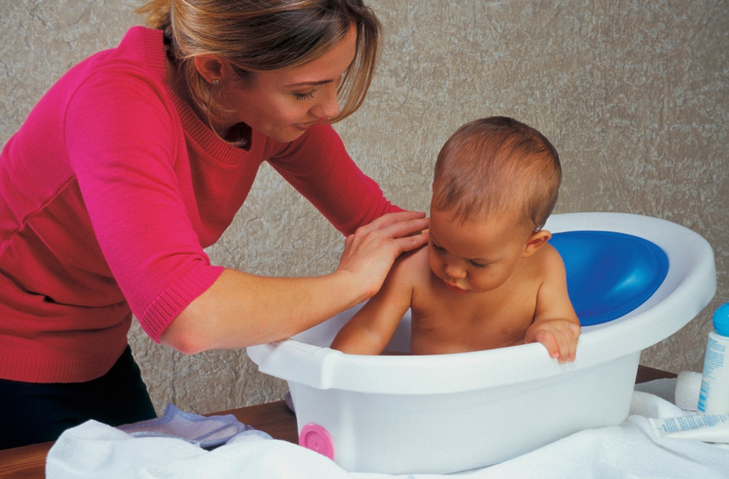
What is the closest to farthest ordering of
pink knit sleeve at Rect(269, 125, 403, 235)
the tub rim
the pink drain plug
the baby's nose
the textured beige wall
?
1. the tub rim
2. the pink drain plug
3. the baby's nose
4. pink knit sleeve at Rect(269, 125, 403, 235)
5. the textured beige wall

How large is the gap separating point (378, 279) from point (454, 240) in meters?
0.10

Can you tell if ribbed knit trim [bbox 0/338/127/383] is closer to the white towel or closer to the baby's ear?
the white towel

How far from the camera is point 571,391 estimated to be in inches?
29.2

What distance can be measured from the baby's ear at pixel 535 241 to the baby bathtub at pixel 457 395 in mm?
178

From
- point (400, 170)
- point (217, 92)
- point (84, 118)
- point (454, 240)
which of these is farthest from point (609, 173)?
point (84, 118)

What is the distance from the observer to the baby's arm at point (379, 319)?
886 millimetres

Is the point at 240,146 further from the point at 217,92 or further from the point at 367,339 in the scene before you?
the point at 367,339

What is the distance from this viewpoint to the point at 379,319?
0.91m

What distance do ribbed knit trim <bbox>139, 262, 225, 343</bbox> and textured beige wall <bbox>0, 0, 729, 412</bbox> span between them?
0.82 m

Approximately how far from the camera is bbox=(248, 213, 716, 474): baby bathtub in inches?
24.5

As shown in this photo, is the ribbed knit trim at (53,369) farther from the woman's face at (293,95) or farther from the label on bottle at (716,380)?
the label on bottle at (716,380)

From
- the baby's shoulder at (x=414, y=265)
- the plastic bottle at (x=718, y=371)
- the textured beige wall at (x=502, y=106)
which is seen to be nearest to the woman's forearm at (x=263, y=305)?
the baby's shoulder at (x=414, y=265)

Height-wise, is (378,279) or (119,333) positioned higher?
(378,279)

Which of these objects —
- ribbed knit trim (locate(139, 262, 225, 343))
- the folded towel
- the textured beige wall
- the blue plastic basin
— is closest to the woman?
ribbed knit trim (locate(139, 262, 225, 343))
